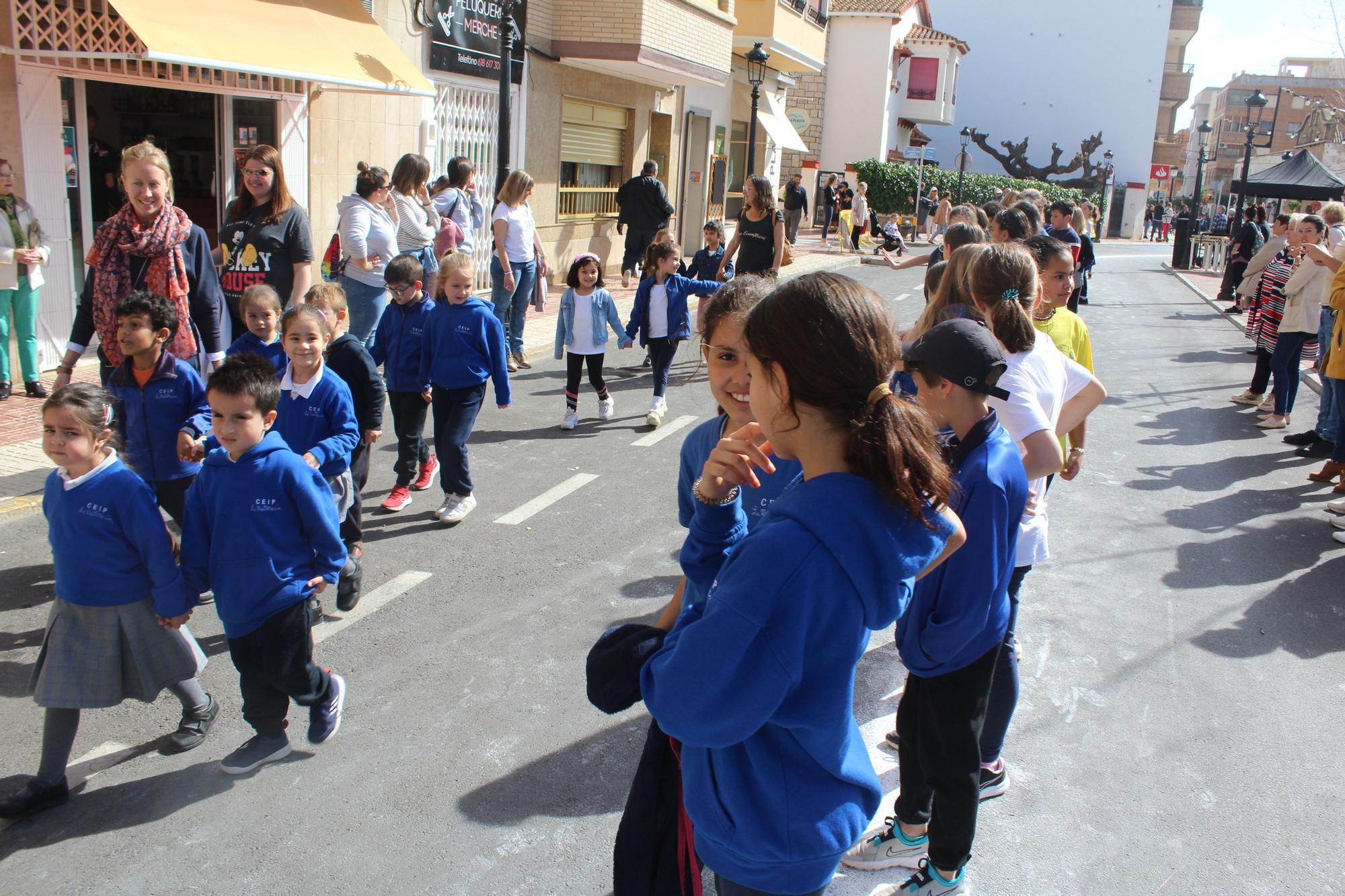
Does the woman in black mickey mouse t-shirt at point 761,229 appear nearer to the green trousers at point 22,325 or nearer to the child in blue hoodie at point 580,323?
the child in blue hoodie at point 580,323

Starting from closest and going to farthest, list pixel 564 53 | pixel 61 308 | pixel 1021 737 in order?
pixel 1021 737, pixel 61 308, pixel 564 53

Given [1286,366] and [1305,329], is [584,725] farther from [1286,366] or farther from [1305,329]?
[1286,366]

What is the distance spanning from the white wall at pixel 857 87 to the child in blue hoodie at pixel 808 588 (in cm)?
4420

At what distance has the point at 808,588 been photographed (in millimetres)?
1626

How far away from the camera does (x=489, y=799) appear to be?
11.5ft

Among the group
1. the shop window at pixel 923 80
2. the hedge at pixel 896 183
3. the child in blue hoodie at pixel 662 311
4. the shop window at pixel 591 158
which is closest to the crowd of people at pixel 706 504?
the child in blue hoodie at pixel 662 311

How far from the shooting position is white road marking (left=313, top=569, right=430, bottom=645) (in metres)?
4.73

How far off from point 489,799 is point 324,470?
1877mm

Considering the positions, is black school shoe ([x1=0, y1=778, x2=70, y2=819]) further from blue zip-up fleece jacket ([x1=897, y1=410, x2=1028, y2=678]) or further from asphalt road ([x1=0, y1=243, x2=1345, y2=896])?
blue zip-up fleece jacket ([x1=897, y1=410, x2=1028, y2=678])

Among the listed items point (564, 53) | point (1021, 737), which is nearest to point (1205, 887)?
point (1021, 737)

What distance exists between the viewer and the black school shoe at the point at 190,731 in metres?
3.71

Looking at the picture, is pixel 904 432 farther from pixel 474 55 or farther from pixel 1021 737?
pixel 474 55

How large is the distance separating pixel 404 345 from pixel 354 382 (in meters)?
0.93

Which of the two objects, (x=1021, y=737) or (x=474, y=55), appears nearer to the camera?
(x=1021, y=737)
